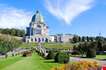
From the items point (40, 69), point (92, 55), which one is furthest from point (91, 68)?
point (92, 55)

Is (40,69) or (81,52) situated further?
(81,52)

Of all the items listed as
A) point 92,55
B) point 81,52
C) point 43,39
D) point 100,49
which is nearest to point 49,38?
point 43,39

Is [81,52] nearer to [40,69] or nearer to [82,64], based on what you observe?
[40,69]

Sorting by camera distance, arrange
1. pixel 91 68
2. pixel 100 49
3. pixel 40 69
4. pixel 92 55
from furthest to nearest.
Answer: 1. pixel 100 49
2. pixel 92 55
3. pixel 40 69
4. pixel 91 68

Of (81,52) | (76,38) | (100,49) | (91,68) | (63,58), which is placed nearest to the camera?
(91,68)

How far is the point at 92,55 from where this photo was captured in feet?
184

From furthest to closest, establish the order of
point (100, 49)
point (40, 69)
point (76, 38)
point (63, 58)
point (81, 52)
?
point (76, 38), point (100, 49), point (81, 52), point (63, 58), point (40, 69)

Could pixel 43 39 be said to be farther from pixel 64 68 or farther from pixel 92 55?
pixel 64 68

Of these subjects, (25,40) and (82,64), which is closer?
(82,64)


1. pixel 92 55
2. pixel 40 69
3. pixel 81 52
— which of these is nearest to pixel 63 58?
pixel 40 69

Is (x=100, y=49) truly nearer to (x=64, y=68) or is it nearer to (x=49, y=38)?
(x=64, y=68)

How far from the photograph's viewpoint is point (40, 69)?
2558 cm

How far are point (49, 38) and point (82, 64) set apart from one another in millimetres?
185488

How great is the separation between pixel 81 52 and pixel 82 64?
61989 millimetres
